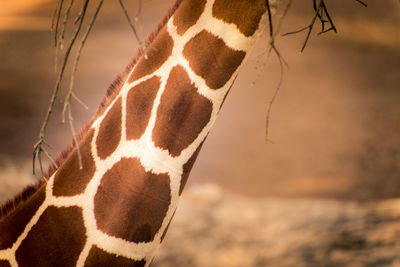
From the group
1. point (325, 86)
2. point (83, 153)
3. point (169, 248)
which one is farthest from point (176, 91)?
point (325, 86)

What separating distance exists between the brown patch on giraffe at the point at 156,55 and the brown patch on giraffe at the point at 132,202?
135 mm

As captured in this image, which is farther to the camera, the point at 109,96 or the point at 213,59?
the point at 109,96

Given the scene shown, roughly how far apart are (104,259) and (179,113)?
241 mm

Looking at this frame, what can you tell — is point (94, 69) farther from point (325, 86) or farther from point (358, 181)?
point (358, 181)

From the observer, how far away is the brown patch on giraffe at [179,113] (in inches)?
26.9

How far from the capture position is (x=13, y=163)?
2.77 m

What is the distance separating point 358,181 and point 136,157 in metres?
2.52

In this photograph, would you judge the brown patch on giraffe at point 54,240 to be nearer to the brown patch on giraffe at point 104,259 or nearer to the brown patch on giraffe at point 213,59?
the brown patch on giraffe at point 104,259

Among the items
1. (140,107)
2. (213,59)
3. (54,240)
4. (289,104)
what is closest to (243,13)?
(213,59)

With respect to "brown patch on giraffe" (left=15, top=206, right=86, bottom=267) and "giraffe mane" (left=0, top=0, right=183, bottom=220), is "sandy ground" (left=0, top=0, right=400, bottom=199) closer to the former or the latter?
"giraffe mane" (left=0, top=0, right=183, bottom=220)

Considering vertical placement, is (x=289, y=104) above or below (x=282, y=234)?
below

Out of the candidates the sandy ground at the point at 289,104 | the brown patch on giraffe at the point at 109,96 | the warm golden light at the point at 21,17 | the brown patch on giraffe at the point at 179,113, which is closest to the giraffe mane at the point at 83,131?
the brown patch on giraffe at the point at 109,96

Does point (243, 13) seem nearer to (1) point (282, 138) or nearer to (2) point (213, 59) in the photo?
(2) point (213, 59)

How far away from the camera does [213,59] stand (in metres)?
0.68
